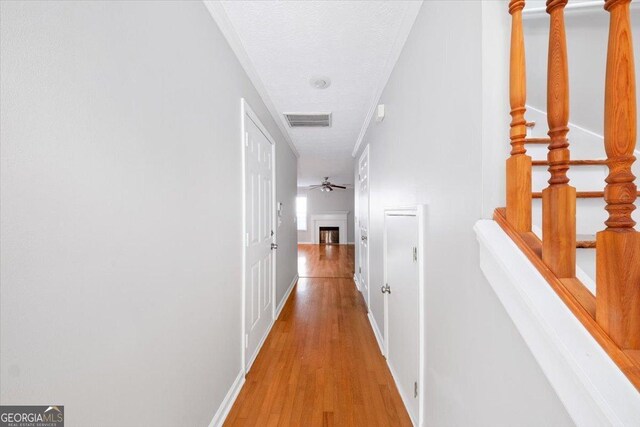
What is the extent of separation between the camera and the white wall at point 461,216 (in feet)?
2.58

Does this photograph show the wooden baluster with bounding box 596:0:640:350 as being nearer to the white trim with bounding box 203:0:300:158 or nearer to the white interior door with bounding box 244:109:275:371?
the white trim with bounding box 203:0:300:158

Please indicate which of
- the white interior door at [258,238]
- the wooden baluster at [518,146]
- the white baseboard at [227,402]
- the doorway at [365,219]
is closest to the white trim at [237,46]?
the white interior door at [258,238]

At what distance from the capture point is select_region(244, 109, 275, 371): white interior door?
84.7 inches

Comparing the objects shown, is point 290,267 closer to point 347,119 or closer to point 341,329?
point 341,329

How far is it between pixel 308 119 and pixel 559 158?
2.92 m

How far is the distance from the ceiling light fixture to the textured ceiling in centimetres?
5

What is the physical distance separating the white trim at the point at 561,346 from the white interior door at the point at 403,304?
75 centimetres

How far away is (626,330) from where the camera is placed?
1.66ft

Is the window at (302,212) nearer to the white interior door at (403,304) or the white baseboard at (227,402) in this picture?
the white interior door at (403,304)

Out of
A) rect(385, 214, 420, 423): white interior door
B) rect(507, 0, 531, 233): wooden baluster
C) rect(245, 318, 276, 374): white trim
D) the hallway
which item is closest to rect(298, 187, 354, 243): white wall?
the hallway

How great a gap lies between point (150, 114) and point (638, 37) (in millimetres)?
2136

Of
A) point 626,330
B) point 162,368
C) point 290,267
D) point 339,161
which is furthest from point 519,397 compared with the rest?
point 339,161

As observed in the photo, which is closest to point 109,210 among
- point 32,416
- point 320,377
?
point 32,416

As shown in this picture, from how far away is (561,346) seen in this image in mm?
556
